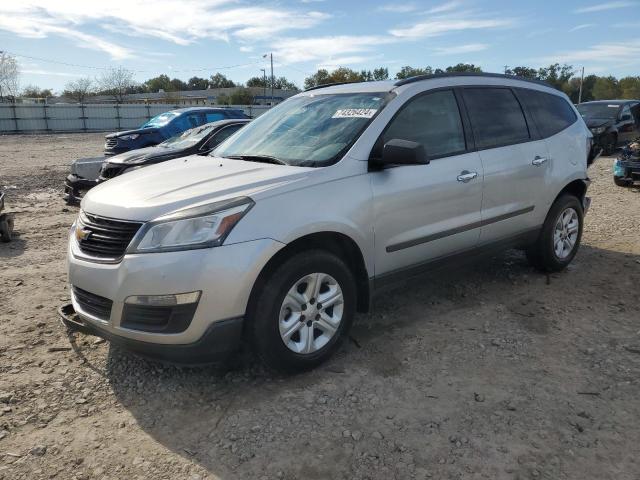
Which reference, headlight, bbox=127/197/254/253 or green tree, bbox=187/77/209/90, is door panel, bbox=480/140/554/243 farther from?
green tree, bbox=187/77/209/90

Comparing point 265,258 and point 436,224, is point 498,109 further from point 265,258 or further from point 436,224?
point 265,258

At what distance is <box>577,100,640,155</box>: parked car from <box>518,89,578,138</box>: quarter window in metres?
11.3

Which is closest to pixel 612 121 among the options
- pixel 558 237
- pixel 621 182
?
pixel 621 182

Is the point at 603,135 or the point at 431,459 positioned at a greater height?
the point at 603,135

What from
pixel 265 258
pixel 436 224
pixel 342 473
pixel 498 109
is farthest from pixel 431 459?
pixel 498 109

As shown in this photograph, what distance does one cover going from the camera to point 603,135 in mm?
15430

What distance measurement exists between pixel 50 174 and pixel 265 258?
490 inches

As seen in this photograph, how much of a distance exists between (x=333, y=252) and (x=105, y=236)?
1.41 m

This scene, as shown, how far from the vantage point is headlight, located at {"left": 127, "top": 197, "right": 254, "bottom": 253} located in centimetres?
285

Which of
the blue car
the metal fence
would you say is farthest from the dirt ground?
the metal fence

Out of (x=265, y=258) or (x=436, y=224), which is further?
(x=436, y=224)

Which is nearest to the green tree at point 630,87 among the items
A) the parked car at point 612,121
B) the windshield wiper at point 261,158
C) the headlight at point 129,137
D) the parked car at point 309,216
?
the parked car at point 612,121

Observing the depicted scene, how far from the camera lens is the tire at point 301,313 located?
3.03 m

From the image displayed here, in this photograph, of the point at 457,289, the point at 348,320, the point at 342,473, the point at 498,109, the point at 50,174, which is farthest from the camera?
the point at 50,174
